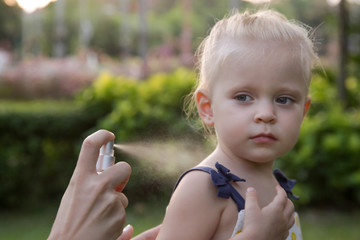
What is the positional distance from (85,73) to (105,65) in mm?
5984

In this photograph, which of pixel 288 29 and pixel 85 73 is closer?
pixel 288 29

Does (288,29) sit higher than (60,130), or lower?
higher

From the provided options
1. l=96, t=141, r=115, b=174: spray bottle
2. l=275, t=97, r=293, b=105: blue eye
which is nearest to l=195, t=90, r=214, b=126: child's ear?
l=275, t=97, r=293, b=105: blue eye

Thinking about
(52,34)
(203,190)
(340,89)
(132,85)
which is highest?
(203,190)

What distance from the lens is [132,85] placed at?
25.4 ft

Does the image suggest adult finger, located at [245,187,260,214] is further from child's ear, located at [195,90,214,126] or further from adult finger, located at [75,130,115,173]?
adult finger, located at [75,130,115,173]

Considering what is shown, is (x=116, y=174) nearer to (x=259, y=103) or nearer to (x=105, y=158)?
(x=105, y=158)

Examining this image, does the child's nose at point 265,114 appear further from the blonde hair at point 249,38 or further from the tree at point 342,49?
the tree at point 342,49

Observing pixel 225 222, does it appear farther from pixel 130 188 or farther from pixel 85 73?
pixel 85 73

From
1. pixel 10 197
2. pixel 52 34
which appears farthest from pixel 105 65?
pixel 52 34

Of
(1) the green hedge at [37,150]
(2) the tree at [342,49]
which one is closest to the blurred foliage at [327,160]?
(2) the tree at [342,49]

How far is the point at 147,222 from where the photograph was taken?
6.50 meters

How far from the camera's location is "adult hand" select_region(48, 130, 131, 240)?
1.42 m

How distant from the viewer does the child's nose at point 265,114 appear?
163 centimetres
